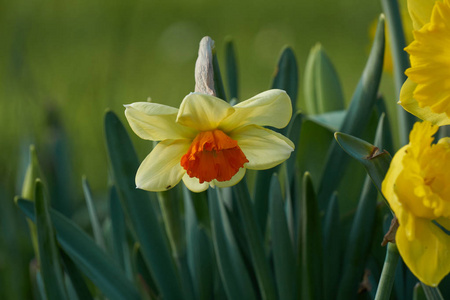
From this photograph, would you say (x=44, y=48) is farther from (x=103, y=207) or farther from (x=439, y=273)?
(x=439, y=273)

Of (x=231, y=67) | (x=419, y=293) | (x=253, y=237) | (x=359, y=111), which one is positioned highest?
(x=231, y=67)

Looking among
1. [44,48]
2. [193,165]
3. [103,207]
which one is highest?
[44,48]

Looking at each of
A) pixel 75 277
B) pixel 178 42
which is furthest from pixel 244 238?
pixel 178 42

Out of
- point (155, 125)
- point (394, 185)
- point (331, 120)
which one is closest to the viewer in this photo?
point (394, 185)

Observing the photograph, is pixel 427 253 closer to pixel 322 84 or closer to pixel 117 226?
pixel 117 226

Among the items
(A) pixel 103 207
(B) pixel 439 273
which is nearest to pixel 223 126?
(B) pixel 439 273
